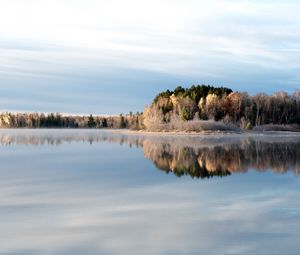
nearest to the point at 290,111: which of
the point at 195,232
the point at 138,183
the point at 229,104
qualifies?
the point at 229,104

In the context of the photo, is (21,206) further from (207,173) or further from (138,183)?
(207,173)

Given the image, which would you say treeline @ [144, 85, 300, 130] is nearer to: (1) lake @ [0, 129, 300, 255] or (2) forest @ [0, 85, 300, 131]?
(2) forest @ [0, 85, 300, 131]

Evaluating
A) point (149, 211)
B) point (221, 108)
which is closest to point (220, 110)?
point (221, 108)

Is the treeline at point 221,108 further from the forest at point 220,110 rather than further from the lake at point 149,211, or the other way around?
the lake at point 149,211

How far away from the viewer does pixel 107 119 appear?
116938mm

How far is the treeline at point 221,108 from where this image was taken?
65.9 metres

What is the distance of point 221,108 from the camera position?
69.5 metres

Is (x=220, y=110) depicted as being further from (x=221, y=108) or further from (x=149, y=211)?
(x=149, y=211)

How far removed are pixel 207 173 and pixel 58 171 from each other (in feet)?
14.3

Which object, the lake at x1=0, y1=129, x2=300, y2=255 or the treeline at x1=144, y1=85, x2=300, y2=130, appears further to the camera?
the treeline at x1=144, y1=85, x2=300, y2=130

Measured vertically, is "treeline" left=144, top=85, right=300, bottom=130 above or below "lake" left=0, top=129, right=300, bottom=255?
above

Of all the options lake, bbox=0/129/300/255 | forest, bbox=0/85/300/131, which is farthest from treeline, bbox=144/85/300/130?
lake, bbox=0/129/300/255

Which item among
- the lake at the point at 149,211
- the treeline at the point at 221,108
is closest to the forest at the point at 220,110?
the treeline at the point at 221,108

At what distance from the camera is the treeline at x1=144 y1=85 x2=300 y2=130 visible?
6594 cm
